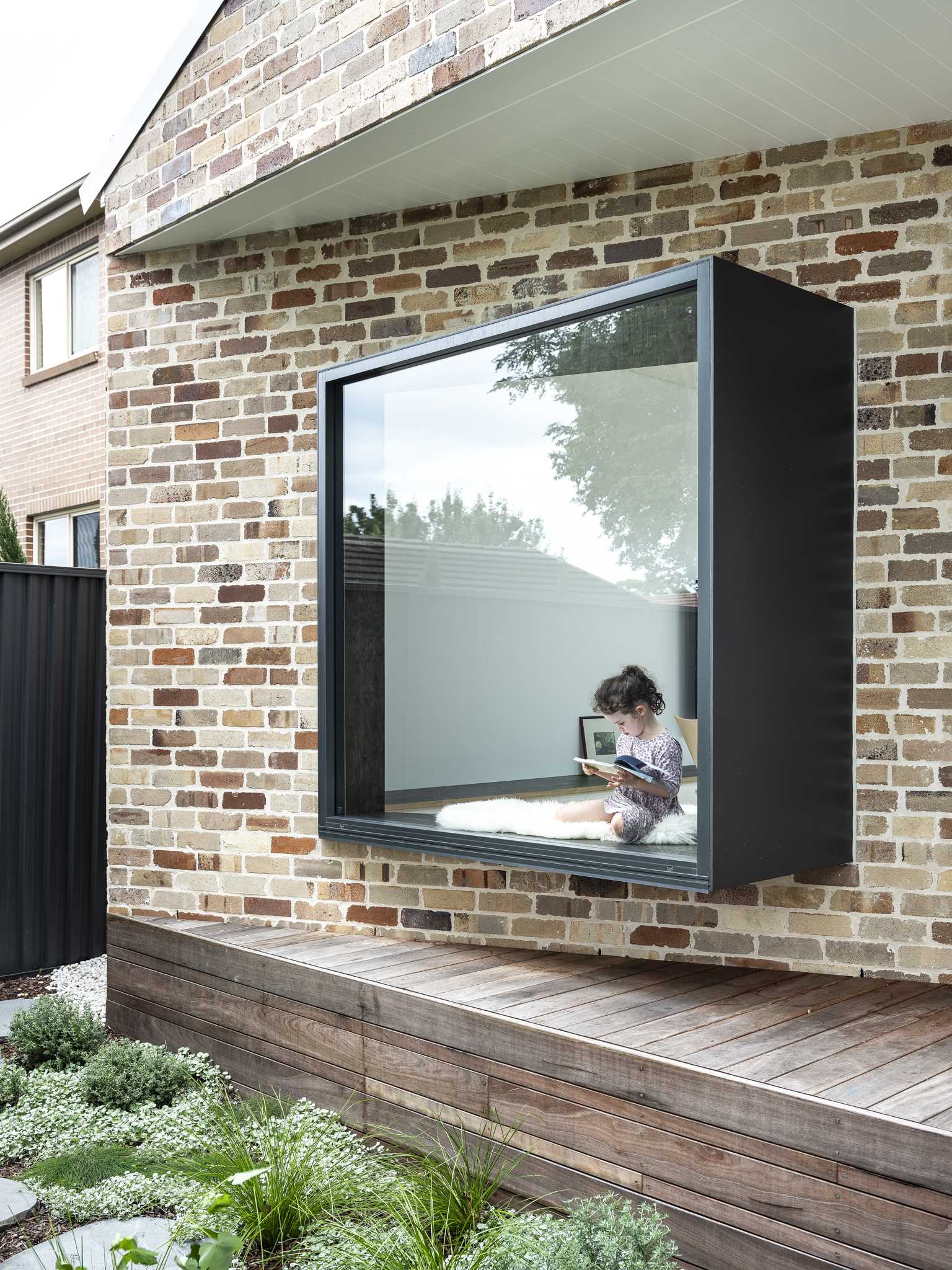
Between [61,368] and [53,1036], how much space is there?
21.9 ft

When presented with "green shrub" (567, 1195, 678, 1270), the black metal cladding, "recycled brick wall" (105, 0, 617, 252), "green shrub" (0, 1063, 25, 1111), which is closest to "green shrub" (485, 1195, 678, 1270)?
"green shrub" (567, 1195, 678, 1270)

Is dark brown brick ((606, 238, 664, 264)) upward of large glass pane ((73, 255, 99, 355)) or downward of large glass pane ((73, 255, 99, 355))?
downward

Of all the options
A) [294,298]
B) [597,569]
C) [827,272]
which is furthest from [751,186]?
[294,298]

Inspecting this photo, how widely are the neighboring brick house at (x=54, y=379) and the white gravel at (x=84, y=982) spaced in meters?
3.93

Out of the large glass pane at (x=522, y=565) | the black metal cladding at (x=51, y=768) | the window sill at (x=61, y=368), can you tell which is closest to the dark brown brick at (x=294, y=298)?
the large glass pane at (x=522, y=565)

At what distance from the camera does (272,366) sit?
427cm

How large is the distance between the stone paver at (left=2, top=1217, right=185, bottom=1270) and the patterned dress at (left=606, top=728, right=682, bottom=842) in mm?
1610

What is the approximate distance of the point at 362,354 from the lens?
13.5 feet

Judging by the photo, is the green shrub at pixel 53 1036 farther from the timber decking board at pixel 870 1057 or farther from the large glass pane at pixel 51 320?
the large glass pane at pixel 51 320

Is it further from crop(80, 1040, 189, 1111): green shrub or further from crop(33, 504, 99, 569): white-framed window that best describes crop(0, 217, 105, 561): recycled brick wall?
crop(80, 1040, 189, 1111): green shrub

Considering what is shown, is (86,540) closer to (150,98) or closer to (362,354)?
(150,98)

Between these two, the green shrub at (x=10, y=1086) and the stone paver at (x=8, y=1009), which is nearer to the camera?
the green shrub at (x=10, y=1086)

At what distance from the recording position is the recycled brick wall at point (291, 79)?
3.08 m

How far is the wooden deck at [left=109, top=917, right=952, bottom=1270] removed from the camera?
221cm
